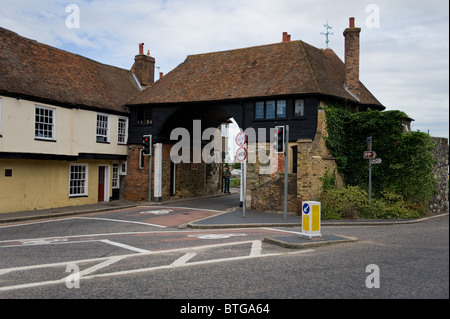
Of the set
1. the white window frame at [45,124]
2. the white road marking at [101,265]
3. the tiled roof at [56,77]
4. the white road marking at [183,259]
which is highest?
the tiled roof at [56,77]

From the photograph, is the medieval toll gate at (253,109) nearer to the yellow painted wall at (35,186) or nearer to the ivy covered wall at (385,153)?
the ivy covered wall at (385,153)

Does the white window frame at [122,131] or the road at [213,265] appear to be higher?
the white window frame at [122,131]

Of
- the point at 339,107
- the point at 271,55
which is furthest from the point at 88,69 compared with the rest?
the point at 339,107

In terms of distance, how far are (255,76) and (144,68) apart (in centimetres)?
1022

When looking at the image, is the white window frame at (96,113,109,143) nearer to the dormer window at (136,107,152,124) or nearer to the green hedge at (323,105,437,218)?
the dormer window at (136,107,152,124)

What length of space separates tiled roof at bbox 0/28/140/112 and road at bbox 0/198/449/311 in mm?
8064

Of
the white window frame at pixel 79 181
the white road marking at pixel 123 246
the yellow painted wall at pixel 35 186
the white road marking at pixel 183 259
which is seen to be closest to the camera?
the white road marking at pixel 183 259

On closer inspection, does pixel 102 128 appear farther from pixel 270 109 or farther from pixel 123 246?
pixel 123 246

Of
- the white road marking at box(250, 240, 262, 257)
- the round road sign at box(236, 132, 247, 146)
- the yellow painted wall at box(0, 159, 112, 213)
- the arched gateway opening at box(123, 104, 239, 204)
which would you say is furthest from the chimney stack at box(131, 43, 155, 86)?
the white road marking at box(250, 240, 262, 257)

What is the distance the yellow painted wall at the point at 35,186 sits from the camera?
18.5 meters

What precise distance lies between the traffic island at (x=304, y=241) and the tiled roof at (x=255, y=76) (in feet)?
29.2

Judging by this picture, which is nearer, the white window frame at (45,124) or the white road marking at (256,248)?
the white road marking at (256,248)

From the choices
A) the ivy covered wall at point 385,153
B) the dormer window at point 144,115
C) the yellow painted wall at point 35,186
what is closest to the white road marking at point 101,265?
the yellow painted wall at point 35,186

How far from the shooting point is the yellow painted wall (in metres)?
18.5
